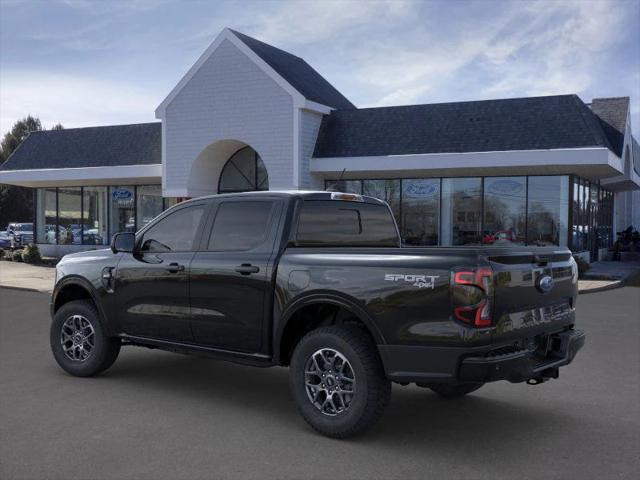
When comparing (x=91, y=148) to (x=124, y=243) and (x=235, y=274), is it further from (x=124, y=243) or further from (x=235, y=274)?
(x=235, y=274)

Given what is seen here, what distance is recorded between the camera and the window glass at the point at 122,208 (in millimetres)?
27984

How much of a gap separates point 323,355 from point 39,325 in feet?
24.4

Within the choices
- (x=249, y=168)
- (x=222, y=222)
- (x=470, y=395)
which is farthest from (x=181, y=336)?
(x=249, y=168)

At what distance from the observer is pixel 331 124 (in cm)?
2288

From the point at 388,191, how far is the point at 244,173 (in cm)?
556

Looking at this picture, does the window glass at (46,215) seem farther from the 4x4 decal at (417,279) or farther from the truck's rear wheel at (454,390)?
the 4x4 decal at (417,279)

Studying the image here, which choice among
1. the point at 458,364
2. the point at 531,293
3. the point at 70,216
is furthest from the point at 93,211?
the point at 458,364

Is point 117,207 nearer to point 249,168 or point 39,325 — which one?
point 249,168

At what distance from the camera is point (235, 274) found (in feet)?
19.6

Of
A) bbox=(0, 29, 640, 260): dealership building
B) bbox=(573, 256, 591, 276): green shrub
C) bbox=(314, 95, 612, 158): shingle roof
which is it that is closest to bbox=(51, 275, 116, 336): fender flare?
bbox=(0, 29, 640, 260): dealership building

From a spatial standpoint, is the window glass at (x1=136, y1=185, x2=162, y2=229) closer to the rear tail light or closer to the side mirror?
the side mirror

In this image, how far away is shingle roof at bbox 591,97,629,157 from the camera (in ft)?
76.7

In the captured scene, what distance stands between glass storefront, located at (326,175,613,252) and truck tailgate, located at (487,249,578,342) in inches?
633

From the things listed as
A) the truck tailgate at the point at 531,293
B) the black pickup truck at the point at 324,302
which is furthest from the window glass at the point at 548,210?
the truck tailgate at the point at 531,293
